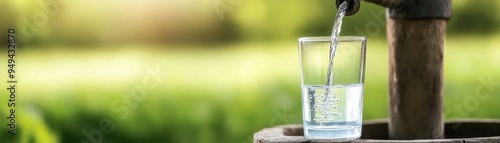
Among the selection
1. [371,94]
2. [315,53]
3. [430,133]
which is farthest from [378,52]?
[315,53]

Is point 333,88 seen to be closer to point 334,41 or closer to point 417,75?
point 334,41

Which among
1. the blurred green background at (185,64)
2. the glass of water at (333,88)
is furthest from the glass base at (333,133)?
the blurred green background at (185,64)

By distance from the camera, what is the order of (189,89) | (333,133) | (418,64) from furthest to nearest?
1. (189,89)
2. (418,64)
3. (333,133)

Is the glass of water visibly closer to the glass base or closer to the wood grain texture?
the glass base

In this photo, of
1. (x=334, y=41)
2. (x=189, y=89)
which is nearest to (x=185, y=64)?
(x=189, y=89)

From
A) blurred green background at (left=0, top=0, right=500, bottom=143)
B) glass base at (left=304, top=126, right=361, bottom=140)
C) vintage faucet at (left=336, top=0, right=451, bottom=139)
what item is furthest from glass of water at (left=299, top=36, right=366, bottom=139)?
blurred green background at (left=0, top=0, right=500, bottom=143)
